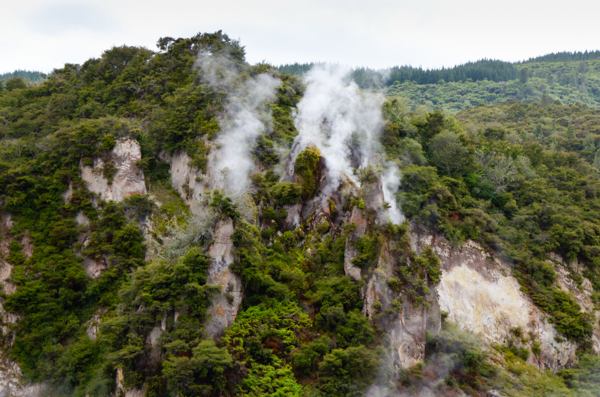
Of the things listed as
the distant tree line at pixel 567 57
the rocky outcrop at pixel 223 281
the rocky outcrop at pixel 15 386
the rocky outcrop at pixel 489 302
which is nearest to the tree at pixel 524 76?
the distant tree line at pixel 567 57

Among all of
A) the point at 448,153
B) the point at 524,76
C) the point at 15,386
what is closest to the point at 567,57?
the point at 524,76

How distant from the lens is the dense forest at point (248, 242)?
1507cm

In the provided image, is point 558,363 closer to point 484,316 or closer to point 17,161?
point 484,316

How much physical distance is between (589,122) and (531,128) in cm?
957

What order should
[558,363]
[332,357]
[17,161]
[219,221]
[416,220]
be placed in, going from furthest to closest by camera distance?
[17,161] → [416,220] → [558,363] → [219,221] → [332,357]

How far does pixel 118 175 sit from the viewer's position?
2312 centimetres

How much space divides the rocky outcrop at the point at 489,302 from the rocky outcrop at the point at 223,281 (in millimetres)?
10639

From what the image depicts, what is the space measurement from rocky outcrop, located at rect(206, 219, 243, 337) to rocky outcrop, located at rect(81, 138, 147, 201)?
915 cm

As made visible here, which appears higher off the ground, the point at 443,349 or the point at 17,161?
the point at 17,161

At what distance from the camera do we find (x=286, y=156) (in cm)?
2341

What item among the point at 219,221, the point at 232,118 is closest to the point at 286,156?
the point at 232,118

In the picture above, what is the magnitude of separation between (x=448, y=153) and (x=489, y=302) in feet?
33.3

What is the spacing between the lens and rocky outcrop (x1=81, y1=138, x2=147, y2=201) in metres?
22.9

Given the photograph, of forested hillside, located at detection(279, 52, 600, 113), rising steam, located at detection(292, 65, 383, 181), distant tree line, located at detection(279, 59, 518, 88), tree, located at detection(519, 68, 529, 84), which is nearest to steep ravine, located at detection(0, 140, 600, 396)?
rising steam, located at detection(292, 65, 383, 181)
